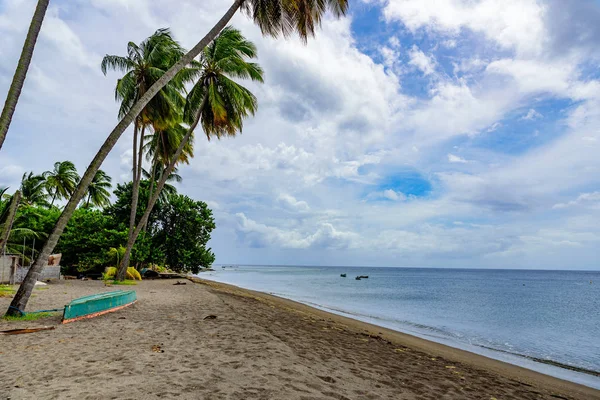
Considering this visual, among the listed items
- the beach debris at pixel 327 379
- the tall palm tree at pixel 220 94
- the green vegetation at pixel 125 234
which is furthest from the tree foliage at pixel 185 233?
the beach debris at pixel 327 379

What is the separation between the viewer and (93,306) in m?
8.11

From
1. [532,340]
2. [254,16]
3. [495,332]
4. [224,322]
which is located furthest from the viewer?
[495,332]

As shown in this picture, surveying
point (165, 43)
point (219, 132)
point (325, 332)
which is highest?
point (165, 43)


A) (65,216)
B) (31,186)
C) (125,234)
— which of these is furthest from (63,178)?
(65,216)

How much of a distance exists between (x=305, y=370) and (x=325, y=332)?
4.19 m

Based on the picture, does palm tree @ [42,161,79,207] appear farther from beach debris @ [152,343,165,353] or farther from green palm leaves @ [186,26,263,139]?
beach debris @ [152,343,165,353]

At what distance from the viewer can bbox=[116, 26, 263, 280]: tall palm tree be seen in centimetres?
1773

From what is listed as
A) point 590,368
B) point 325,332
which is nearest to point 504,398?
point 325,332

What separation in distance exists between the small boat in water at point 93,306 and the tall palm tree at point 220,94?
9.51 meters

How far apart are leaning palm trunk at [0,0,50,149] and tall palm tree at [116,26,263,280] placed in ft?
33.2

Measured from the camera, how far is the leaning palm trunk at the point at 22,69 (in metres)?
6.75

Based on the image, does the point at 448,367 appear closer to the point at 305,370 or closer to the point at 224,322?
the point at 305,370

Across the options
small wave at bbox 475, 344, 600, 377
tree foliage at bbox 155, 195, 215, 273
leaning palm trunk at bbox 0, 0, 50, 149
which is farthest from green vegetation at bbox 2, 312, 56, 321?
tree foliage at bbox 155, 195, 215, 273

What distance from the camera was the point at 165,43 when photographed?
18000 mm
